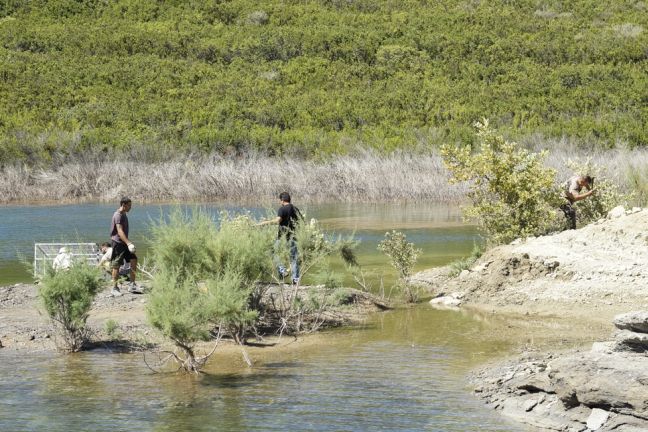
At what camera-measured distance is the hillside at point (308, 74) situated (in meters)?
54.9

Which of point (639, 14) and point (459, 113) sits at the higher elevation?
point (639, 14)

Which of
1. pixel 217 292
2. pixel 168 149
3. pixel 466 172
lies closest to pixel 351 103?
pixel 168 149

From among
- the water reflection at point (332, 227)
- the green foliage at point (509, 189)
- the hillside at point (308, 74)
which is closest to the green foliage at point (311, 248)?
the water reflection at point (332, 227)

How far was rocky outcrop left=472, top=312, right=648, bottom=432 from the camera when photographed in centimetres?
987

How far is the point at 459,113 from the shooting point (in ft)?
207

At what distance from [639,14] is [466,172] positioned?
72502 millimetres

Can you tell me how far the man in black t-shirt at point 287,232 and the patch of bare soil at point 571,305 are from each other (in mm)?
2511

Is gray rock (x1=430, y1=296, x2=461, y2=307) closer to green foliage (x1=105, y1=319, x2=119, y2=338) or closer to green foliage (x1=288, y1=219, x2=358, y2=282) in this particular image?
green foliage (x1=288, y1=219, x2=358, y2=282)

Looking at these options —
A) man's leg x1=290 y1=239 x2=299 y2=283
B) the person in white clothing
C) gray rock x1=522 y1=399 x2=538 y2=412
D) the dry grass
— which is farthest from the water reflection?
gray rock x1=522 y1=399 x2=538 y2=412

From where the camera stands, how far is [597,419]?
10.0 metres

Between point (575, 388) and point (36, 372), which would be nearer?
point (575, 388)

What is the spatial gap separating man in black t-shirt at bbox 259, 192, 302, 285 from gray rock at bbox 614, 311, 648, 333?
569cm

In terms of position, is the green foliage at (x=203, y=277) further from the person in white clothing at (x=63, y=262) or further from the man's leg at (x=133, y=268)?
the man's leg at (x=133, y=268)

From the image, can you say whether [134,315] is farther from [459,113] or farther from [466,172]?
[459,113]
